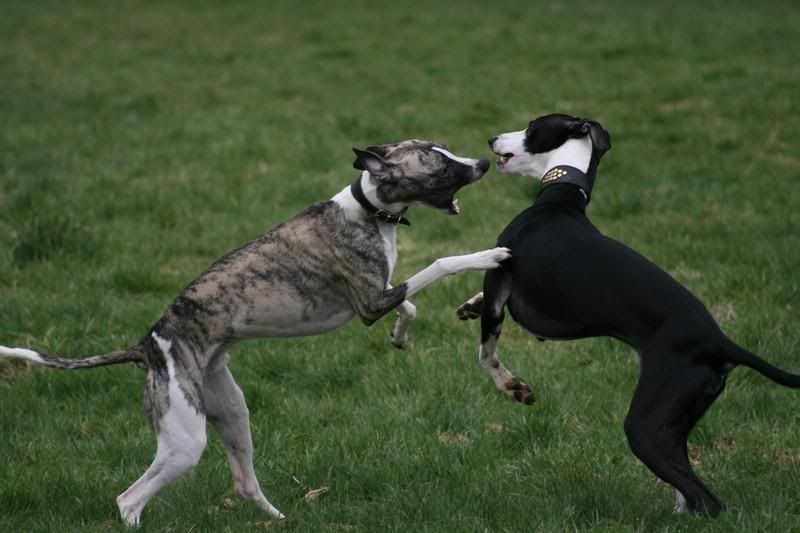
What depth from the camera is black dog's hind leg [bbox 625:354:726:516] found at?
14.8 feet

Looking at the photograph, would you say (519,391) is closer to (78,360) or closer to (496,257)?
(496,257)

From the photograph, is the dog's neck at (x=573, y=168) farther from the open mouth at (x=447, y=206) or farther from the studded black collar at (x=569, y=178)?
the open mouth at (x=447, y=206)

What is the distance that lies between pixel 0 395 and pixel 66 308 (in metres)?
1.23

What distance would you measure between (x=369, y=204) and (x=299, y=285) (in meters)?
0.51

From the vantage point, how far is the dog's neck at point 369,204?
540 centimetres

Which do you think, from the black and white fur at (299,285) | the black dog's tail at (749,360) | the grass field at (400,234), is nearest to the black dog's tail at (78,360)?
the black and white fur at (299,285)

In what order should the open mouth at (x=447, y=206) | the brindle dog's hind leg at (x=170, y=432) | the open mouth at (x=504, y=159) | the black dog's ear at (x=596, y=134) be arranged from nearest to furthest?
the brindle dog's hind leg at (x=170, y=432) → the open mouth at (x=447, y=206) → the black dog's ear at (x=596, y=134) → the open mouth at (x=504, y=159)

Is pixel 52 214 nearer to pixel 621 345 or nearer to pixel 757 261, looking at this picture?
pixel 621 345

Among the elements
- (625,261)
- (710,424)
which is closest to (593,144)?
(625,261)

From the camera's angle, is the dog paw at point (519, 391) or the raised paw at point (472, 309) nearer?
the dog paw at point (519, 391)

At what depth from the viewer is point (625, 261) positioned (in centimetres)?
482

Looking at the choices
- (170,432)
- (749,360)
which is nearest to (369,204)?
(170,432)

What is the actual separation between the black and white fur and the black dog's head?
0.45 metres

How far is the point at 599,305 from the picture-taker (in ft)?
15.8
